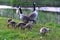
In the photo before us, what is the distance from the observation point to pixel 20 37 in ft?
25.5

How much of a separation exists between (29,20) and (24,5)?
642 inches

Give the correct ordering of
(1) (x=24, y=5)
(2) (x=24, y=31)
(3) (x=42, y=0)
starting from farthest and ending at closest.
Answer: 1. (3) (x=42, y=0)
2. (1) (x=24, y=5)
3. (2) (x=24, y=31)

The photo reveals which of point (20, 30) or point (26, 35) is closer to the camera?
point (26, 35)

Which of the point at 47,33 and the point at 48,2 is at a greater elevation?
the point at 47,33

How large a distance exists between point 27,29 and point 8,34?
0.90 m

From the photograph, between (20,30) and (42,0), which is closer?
(20,30)

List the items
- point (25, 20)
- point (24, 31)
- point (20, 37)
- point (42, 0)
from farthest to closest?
point (42, 0) → point (25, 20) → point (24, 31) → point (20, 37)

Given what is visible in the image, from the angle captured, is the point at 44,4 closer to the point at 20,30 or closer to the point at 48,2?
the point at 48,2

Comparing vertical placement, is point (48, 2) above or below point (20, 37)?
below

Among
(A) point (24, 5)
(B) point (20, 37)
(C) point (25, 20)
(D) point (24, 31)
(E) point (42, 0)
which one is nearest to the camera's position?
(B) point (20, 37)

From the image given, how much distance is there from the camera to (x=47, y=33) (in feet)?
26.9

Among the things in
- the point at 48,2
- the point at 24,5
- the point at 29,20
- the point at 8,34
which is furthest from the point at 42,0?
the point at 8,34

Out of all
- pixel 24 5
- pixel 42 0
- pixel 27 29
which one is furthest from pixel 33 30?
pixel 42 0

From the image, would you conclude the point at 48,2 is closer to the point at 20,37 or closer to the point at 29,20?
the point at 29,20
